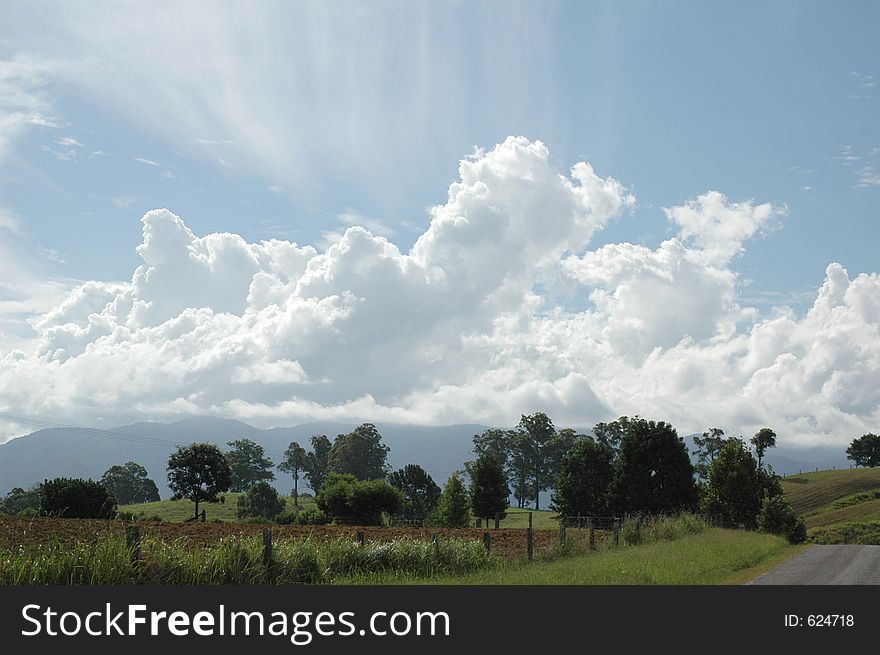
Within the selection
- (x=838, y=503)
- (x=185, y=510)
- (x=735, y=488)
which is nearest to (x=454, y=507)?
(x=735, y=488)

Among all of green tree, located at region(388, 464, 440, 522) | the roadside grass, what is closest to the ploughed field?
the roadside grass

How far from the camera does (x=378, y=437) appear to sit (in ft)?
482

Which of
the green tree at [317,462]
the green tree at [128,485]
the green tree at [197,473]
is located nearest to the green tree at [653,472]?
the green tree at [197,473]

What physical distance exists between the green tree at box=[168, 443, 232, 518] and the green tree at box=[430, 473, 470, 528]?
26.2 metres

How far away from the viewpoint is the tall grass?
16.5 meters

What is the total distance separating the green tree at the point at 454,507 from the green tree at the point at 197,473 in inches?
1032

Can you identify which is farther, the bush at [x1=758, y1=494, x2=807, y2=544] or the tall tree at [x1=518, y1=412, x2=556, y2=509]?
the tall tree at [x1=518, y1=412, x2=556, y2=509]

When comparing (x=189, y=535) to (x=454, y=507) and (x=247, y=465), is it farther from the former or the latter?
(x=247, y=465)

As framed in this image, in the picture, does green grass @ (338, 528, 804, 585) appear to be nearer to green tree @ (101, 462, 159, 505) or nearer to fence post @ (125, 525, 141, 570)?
fence post @ (125, 525, 141, 570)

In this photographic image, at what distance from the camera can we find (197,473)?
283 ft

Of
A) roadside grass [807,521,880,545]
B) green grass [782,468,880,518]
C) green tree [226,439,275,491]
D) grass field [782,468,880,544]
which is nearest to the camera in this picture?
roadside grass [807,521,880,545]

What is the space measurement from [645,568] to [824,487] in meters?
120

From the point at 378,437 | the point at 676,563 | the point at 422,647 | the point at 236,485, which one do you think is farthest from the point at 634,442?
the point at 236,485

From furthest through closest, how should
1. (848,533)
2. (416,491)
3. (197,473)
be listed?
(416,491), (197,473), (848,533)
